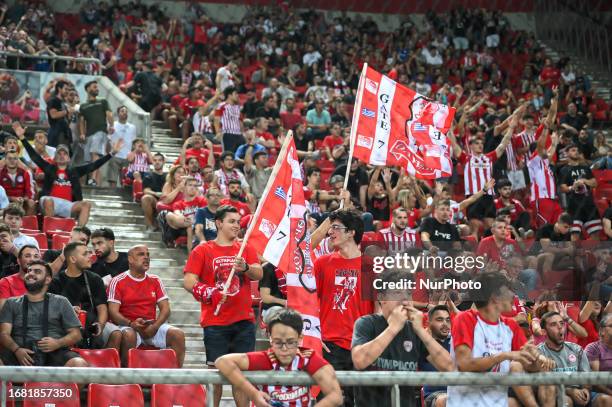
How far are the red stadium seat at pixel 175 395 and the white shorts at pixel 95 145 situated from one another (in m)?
8.21

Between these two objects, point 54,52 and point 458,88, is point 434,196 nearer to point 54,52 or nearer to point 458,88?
point 458,88

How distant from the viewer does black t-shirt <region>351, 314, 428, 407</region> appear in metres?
6.43

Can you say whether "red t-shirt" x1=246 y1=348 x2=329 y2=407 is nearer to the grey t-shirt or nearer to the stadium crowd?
the stadium crowd

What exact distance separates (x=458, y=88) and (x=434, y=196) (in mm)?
5629

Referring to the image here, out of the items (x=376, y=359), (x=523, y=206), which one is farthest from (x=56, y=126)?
(x=376, y=359)

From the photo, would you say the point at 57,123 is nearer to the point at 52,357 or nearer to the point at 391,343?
the point at 52,357

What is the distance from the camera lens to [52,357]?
329 inches

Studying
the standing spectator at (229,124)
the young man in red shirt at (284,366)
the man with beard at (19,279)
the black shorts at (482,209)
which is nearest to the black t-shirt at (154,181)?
the standing spectator at (229,124)

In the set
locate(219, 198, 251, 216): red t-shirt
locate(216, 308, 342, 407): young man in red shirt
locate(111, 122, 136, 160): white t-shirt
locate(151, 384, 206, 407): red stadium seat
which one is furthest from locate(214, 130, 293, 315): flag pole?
locate(111, 122, 136, 160): white t-shirt

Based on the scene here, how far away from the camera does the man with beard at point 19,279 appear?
29.4ft

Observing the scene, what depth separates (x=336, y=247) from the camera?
7898 mm

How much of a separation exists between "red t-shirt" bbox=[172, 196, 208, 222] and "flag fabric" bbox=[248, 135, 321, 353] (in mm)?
5023

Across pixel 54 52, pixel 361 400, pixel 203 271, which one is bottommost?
pixel 361 400

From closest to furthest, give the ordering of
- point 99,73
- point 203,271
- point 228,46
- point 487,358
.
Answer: point 487,358
point 203,271
point 99,73
point 228,46
